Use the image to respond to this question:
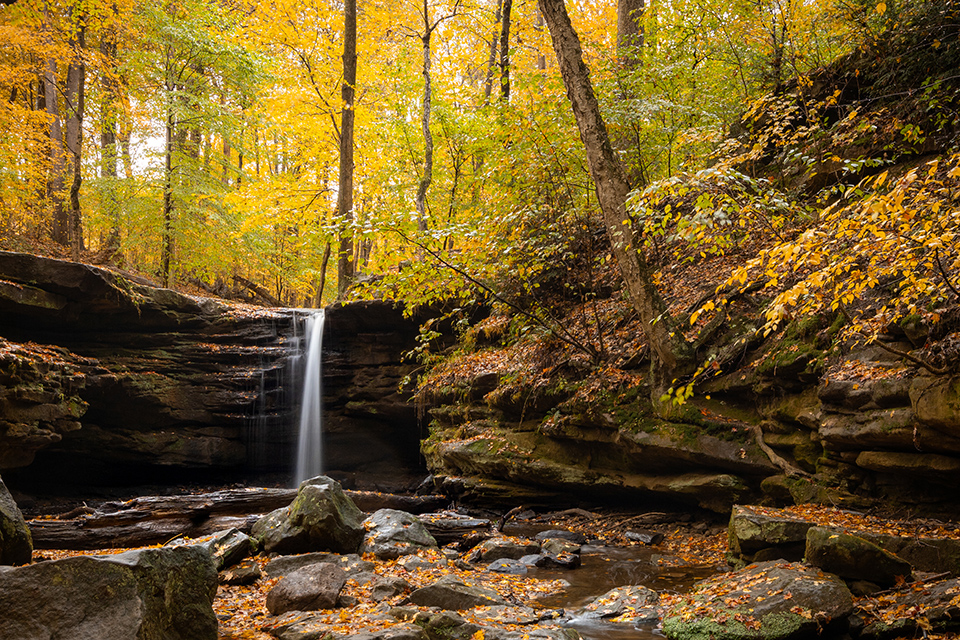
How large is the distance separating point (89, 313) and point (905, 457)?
14.9 metres

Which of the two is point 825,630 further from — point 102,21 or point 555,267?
point 102,21

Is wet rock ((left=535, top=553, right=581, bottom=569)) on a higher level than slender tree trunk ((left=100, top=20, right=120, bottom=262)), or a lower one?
lower

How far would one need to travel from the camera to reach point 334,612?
4.62 metres

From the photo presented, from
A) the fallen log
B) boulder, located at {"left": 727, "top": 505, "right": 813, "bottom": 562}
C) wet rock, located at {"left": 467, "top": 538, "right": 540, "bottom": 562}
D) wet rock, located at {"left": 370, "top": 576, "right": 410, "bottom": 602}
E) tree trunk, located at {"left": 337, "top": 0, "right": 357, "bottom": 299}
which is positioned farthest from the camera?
tree trunk, located at {"left": 337, "top": 0, "right": 357, "bottom": 299}

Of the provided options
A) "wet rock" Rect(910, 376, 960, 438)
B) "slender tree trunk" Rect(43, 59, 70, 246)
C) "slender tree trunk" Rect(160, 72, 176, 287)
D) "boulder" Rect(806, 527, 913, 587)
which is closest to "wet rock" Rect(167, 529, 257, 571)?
"boulder" Rect(806, 527, 913, 587)

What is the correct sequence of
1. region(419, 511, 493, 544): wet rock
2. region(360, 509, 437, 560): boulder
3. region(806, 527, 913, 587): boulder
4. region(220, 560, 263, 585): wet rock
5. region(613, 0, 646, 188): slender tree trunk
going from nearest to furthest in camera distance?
region(806, 527, 913, 587): boulder
region(220, 560, 263, 585): wet rock
region(360, 509, 437, 560): boulder
region(419, 511, 493, 544): wet rock
region(613, 0, 646, 188): slender tree trunk

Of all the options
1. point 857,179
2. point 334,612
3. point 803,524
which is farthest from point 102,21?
point 803,524

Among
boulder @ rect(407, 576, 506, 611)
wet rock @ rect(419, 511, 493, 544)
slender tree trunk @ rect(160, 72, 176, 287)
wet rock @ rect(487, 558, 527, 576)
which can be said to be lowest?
wet rock @ rect(419, 511, 493, 544)

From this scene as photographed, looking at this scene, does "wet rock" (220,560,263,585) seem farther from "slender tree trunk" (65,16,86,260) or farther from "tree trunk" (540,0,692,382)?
"slender tree trunk" (65,16,86,260)

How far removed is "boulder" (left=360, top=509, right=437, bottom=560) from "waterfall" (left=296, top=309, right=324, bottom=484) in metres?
7.49

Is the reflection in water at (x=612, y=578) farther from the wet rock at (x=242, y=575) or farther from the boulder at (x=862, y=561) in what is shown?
the wet rock at (x=242, y=575)

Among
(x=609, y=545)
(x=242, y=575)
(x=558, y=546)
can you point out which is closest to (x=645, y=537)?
(x=609, y=545)

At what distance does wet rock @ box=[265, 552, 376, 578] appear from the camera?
5860 mm

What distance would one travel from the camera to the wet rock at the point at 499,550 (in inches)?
277
